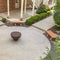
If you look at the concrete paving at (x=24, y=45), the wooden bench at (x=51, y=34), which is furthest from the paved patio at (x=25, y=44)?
the wooden bench at (x=51, y=34)

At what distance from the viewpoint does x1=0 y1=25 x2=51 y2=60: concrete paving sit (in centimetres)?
1008

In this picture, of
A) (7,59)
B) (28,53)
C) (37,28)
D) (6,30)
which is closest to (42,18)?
(37,28)

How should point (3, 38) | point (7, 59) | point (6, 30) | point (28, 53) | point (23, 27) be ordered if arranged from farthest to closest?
point (23, 27), point (6, 30), point (3, 38), point (28, 53), point (7, 59)

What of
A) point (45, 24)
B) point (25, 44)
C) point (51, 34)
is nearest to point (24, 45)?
point (25, 44)

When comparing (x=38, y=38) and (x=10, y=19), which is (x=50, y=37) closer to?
(x=38, y=38)

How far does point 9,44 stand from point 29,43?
1680 mm

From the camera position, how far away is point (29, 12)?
19.5 meters

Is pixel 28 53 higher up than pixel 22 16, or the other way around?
pixel 22 16

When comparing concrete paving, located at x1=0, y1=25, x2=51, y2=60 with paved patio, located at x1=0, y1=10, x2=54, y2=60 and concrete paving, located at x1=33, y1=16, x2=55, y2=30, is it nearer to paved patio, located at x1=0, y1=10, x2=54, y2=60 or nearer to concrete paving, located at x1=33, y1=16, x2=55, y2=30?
paved patio, located at x1=0, y1=10, x2=54, y2=60

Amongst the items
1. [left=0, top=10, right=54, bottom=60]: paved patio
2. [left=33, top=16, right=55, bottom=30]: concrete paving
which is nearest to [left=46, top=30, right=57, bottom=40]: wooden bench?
[left=0, top=10, right=54, bottom=60]: paved patio

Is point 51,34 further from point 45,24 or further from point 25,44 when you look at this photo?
point 25,44

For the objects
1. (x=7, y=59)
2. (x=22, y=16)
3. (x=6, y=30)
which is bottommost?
(x=7, y=59)

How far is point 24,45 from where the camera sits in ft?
38.0

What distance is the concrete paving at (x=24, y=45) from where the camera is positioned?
1008 cm
